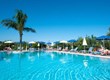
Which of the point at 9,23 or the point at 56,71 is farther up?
the point at 9,23

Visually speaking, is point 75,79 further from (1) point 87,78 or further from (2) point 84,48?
(2) point 84,48

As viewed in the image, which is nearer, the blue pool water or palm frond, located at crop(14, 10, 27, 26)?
the blue pool water

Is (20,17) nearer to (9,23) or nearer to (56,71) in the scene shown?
(9,23)

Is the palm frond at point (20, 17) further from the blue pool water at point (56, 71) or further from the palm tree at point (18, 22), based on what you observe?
the blue pool water at point (56, 71)

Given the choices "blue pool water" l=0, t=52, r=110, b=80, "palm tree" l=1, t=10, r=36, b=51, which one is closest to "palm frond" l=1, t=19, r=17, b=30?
"palm tree" l=1, t=10, r=36, b=51

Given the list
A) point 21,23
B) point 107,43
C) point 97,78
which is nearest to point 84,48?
point 107,43

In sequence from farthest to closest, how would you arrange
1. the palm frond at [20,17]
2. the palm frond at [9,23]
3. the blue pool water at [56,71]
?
1. the palm frond at [9,23]
2. the palm frond at [20,17]
3. the blue pool water at [56,71]

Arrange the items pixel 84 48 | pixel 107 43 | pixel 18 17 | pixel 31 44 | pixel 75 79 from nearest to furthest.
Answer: pixel 75 79, pixel 107 43, pixel 84 48, pixel 18 17, pixel 31 44

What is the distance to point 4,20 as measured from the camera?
106 ft

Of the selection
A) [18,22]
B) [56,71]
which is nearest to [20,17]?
[18,22]

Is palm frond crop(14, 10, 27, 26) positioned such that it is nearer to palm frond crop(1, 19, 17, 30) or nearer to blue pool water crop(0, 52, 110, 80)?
palm frond crop(1, 19, 17, 30)

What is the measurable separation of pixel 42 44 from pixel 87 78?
34589mm

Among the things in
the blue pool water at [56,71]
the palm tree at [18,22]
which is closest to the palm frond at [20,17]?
the palm tree at [18,22]

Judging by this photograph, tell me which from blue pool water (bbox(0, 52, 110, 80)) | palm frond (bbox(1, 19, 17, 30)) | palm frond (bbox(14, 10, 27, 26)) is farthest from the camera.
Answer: palm frond (bbox(1, 19, 17, 30))
